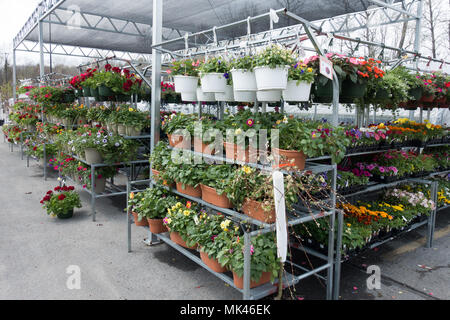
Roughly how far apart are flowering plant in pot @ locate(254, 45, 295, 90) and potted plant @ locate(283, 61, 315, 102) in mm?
97

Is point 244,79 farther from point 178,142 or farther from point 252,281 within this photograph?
point 252,281

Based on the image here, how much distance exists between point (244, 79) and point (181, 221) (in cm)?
130

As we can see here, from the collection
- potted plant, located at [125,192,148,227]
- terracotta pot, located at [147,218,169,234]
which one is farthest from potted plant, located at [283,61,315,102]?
Answer: potted plant, located at [125,192,148,227]

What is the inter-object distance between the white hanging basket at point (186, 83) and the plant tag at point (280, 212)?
52.2 inches

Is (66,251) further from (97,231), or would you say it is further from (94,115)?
(94,115)

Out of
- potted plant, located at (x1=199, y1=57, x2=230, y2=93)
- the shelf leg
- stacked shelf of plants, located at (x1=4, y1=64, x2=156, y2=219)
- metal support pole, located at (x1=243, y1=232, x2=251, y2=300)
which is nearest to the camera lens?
metal support pole, located at (x1=243, y1=232, x2=251, y2=300)

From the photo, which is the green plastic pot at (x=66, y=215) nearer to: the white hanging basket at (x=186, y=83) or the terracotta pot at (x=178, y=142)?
the terracotta pot at (x=178, y=142)

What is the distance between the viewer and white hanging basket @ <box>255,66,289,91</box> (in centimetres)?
220

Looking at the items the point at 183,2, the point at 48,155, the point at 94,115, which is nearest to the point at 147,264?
the point at 94,115

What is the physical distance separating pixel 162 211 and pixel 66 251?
121 cm

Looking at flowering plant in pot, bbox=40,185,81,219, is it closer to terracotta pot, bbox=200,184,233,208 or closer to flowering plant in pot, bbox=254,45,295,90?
terracotta pot, bbox=200,184,233,208

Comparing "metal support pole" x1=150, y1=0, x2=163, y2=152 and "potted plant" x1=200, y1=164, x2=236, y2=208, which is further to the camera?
"metal support pole" x1=150, y1=0, x2=163, y2=152

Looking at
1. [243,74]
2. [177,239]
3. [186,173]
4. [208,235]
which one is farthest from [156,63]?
[208,235]

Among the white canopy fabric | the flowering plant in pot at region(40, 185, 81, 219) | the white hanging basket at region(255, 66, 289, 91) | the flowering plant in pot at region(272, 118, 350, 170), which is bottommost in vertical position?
the flowering plant in pot at region(40, 185, 81, 219)
